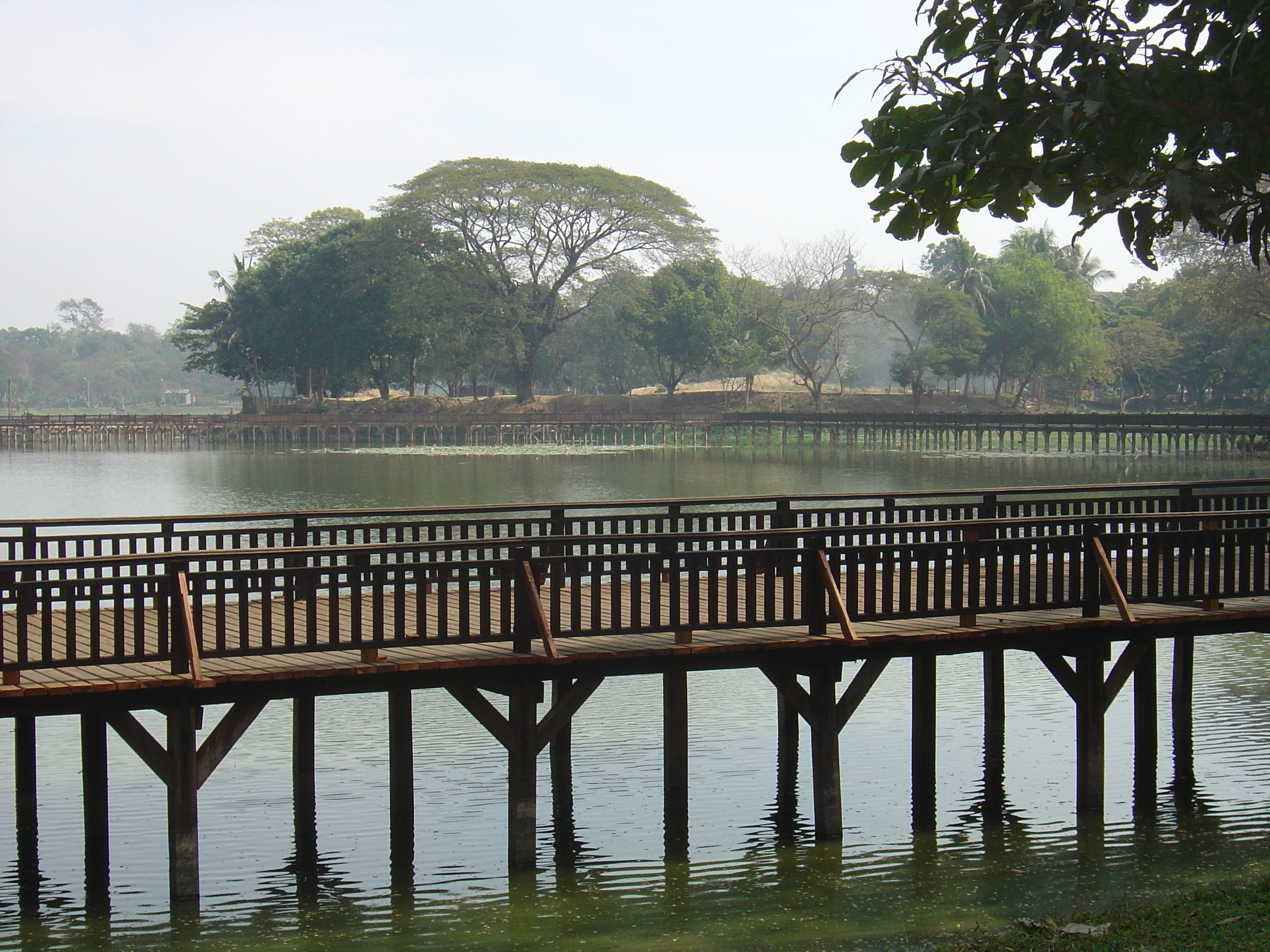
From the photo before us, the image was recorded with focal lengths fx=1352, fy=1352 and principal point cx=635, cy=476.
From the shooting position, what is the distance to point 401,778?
32.7 ft

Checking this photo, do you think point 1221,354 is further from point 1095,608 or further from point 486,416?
point 1095,608

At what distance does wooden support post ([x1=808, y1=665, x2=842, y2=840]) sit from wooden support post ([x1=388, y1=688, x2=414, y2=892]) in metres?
2.93

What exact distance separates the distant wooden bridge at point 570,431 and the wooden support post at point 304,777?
57.4m

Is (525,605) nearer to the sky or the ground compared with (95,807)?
nearer to the sky

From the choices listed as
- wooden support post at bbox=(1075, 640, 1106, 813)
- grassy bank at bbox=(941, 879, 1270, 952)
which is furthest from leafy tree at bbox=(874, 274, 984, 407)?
grassy bank at bbox=(941, 879, 1270, 952)

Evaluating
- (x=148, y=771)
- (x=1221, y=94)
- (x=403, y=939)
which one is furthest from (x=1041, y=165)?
(x=148, y=771)

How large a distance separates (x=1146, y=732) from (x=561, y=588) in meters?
5.02

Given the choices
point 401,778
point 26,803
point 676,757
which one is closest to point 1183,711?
point 676,757

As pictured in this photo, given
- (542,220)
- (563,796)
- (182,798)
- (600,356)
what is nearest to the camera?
(182,798)

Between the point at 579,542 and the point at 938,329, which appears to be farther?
the point at 938,329

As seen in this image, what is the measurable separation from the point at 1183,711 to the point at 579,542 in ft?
21.0

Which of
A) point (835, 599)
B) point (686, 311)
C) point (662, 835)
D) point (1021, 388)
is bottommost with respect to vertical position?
point (662, 835)

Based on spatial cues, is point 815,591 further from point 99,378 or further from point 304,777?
point 99,378

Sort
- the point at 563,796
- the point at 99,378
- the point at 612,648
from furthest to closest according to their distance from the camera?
1. the point at 99,378
2. the point at 563,796
3. the point at 612,648
